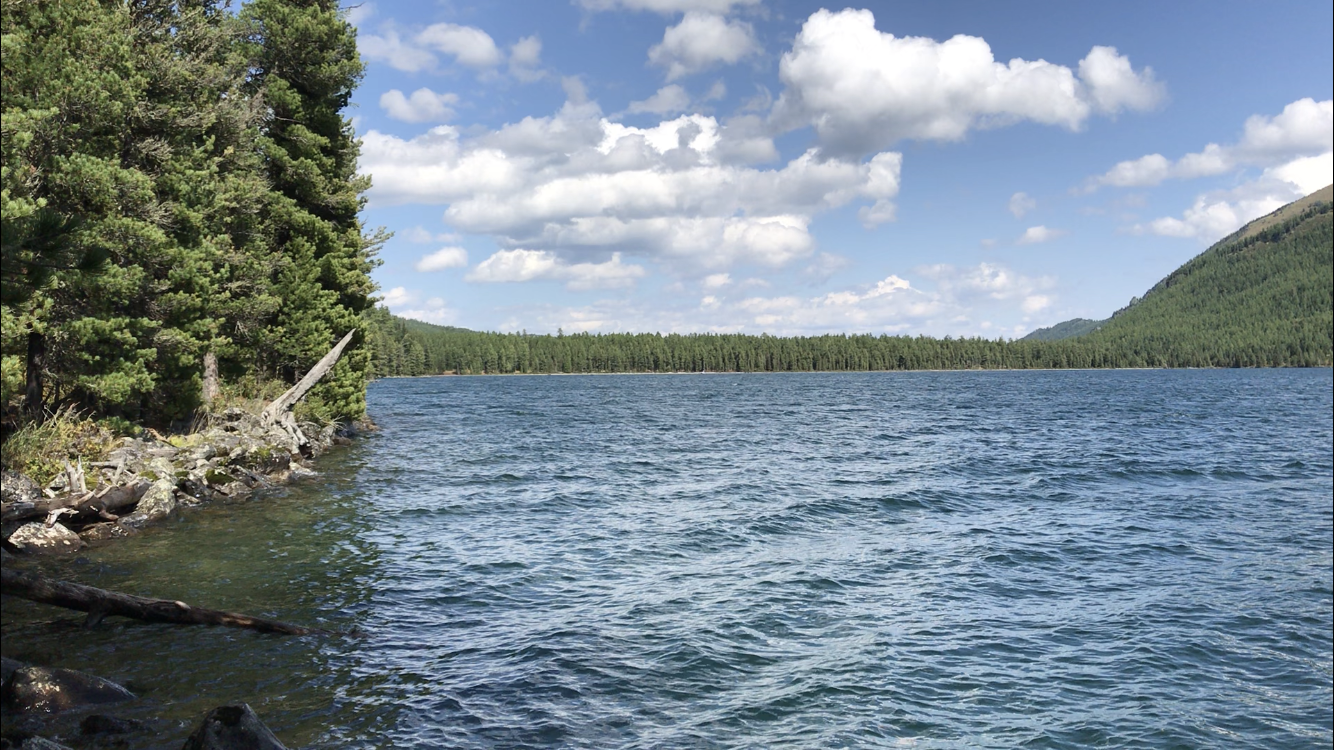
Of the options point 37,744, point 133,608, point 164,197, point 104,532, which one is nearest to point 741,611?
point 133,608

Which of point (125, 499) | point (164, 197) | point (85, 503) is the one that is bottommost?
point (125, 499)

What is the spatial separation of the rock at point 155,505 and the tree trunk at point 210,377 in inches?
321

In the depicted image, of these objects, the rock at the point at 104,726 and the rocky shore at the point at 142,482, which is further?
the rocky shore at the point at 142,482

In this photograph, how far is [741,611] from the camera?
1527cm

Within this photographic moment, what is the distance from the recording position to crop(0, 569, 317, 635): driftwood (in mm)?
11281

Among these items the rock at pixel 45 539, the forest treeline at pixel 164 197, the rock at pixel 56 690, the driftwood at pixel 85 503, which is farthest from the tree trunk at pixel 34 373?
the rock at pixel 56 690

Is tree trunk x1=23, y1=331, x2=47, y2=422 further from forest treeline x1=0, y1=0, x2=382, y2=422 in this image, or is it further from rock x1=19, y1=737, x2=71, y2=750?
rock x1=19, y1=737, x2=71, y2=750

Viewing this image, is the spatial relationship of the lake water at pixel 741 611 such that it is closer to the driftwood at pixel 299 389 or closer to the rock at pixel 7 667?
the rock at pixel 7 667

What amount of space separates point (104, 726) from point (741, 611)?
10297 millimetres

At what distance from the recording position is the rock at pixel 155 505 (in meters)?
20.2

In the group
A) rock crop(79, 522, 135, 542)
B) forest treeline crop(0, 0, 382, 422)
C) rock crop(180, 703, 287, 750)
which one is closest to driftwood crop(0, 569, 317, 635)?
forest treeline crop(0, 0, 382, 422)

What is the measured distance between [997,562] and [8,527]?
22.8 m

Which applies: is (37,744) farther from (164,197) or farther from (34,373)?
(164,197)

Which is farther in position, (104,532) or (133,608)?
(104,532)
